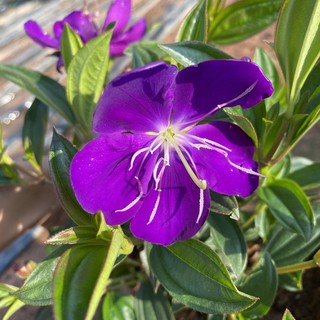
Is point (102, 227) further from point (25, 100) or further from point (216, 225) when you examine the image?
point (25, 100)

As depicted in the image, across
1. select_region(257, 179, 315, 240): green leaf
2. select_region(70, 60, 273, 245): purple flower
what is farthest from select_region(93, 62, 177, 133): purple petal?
select_region(257, 179, 315, 240): green leaf

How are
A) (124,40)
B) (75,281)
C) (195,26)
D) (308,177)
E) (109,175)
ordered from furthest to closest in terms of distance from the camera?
1. (124,40)
2. (308,177)
3. (195,26)
4. (109,175)
5. (75,281)

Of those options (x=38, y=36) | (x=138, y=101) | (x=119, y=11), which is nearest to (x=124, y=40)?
(x=119, y=11)

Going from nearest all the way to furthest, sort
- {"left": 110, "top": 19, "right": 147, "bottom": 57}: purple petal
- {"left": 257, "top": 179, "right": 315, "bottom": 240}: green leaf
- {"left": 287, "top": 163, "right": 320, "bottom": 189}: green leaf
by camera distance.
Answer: {"left": 257, "top": 179, "right": 315, "bottom": 240}: green leaf < {"left": 287, "top": 163, "right": 320, "bottom": 189}: green leaf < {"left": 110, "top": 19, "right": 147, "bottom": 57}: purple petal

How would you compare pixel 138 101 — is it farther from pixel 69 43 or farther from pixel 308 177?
pixel 308 177

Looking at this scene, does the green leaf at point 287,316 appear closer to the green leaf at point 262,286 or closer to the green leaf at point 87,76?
the green leaf at point 262,286

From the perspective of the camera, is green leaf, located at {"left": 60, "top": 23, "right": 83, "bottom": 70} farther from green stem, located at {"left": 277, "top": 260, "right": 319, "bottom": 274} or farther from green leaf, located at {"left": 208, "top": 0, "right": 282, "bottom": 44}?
green stem, located at {"left": 277, "top": 260, "right": 319, "bottom": 274}
